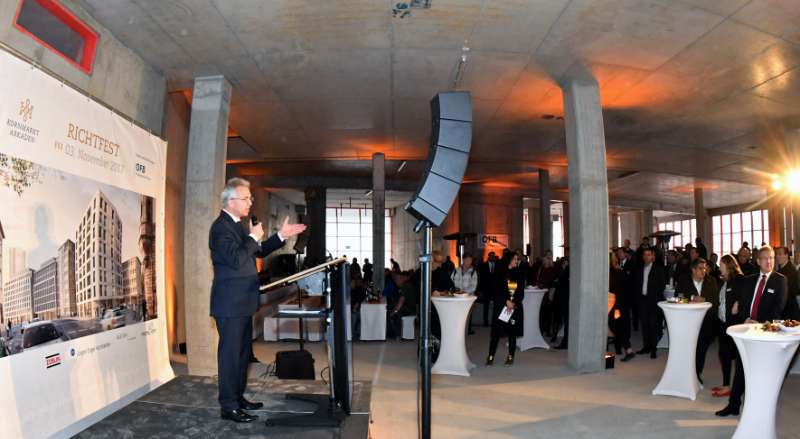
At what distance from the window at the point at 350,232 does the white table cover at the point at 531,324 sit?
19346mm

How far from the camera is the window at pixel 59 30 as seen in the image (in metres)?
4.07

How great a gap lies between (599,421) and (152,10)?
201 inches

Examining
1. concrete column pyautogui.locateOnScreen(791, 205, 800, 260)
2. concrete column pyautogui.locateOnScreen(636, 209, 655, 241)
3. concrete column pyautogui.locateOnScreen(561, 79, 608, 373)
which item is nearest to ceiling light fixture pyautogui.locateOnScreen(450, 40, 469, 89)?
concrete column pyautogui.locateOnScreen(561, 79, 608, 373)

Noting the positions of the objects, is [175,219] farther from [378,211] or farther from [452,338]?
[452,338]

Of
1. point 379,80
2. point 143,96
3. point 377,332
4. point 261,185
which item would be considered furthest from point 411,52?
point 261,185

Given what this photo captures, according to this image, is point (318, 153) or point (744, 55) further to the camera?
point (318, 153)

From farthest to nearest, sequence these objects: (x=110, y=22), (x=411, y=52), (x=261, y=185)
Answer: (x=261, y=185)
(x=411, y=52)
(x=110, y=22)

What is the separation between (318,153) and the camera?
39.2 ft

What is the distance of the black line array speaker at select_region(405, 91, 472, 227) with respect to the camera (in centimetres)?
310

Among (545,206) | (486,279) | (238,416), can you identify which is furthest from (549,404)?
(545,206)

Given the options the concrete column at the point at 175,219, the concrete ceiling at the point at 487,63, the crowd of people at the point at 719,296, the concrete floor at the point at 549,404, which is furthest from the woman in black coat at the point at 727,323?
the concrete column at the point at 175,219

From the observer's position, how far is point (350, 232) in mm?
27891

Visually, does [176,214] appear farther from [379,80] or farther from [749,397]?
[749,397]

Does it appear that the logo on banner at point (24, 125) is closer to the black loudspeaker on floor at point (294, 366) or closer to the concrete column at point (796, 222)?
the black loudspeaker on floor at point (294, 366)
